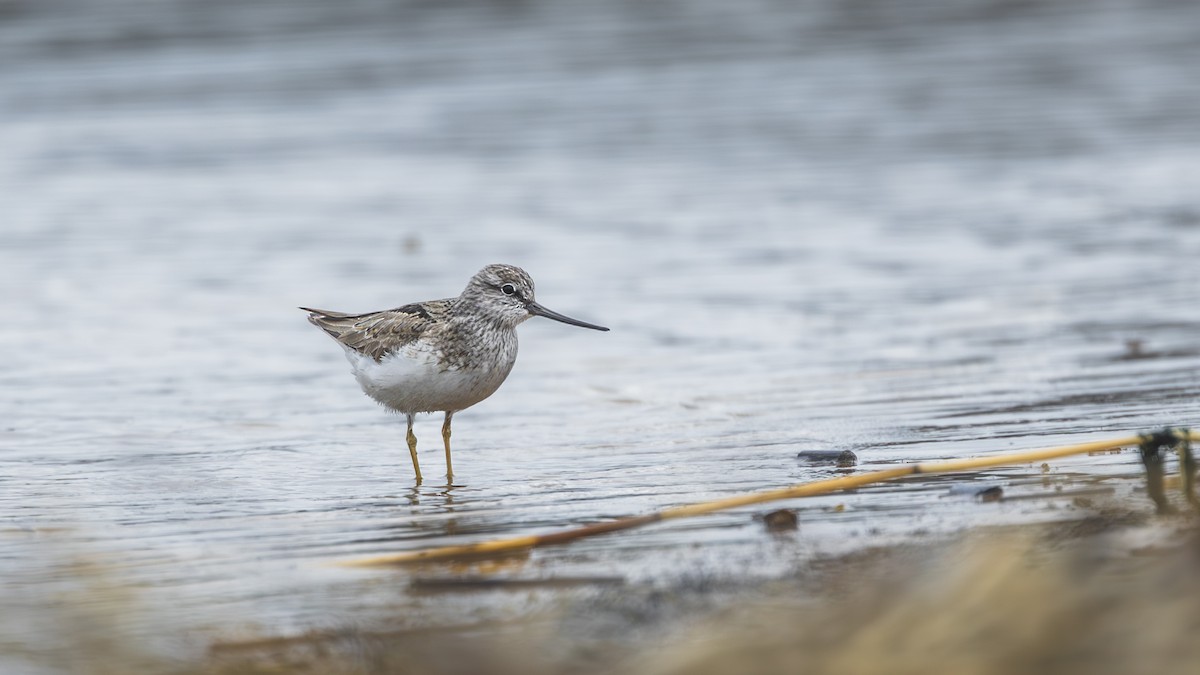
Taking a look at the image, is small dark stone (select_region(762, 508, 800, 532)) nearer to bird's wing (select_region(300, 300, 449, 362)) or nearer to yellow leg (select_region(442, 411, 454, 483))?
yellow leg (select_region(442, 411, 454, 483))

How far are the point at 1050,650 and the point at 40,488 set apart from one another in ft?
15.1

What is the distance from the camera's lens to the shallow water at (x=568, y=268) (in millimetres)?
5512

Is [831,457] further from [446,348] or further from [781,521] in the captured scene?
[446,348]

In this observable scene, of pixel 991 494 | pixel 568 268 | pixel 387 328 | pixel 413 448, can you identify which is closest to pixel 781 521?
pixel 991 494

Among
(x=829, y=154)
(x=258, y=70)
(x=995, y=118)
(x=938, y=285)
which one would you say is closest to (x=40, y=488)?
(x=938, y=285)

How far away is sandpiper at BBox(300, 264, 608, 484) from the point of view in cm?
698

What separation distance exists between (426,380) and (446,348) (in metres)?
0.17

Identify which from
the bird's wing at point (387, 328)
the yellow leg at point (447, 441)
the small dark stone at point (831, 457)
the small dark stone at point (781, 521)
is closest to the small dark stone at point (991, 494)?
the small dark stone at point (781, 521)

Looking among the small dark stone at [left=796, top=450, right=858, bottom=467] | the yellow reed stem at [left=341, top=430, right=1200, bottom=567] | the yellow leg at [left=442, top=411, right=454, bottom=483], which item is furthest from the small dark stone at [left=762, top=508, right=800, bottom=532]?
the yellow leg at [left=442, top=411, right=454, bottom=483]

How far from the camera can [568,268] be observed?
11.4 m

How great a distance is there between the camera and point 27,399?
325 inches

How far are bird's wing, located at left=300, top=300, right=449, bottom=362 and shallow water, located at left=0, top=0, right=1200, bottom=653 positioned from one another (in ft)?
1.56

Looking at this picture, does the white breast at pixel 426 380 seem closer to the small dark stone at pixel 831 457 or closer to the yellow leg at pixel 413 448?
the yellow leg at pixel 413 448

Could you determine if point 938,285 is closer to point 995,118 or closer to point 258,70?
point 995,118
